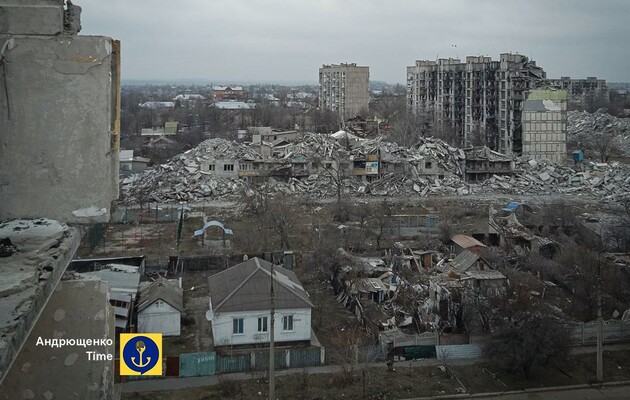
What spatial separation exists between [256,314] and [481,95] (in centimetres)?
2989

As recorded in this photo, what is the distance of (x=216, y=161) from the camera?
25375 millimetres

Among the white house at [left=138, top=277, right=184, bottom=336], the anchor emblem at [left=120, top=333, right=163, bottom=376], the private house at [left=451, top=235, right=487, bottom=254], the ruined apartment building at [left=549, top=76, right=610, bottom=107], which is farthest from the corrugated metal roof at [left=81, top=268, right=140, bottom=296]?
the ruined apartment building at [left=549, top=76, right=610, bottom=107]

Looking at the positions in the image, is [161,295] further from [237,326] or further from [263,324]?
[263,324]

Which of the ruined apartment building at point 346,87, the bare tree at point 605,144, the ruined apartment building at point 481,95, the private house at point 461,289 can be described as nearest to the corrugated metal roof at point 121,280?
the private house at point 461,289

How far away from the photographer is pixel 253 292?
9.53 metres

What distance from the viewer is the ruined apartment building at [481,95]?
106 feet

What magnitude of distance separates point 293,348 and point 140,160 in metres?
22.4

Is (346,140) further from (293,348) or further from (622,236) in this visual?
(293,348)

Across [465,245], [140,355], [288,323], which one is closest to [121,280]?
[288,323]

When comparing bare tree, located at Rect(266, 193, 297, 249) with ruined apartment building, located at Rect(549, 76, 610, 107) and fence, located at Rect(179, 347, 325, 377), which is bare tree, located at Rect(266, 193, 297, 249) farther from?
ruined apartment building, located at Rect(549, 76, 610, 107)

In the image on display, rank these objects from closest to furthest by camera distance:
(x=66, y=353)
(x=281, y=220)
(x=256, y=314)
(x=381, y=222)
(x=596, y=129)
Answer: (x=66, y=353) < (x=256, y=314) < (x=281, y=220) < (x=381, y=222) < (x=596, y=129)

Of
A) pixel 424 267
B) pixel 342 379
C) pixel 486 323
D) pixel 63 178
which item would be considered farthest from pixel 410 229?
pixel 63 178

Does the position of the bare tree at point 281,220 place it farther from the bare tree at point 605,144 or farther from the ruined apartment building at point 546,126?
the bare tree at point 605,144

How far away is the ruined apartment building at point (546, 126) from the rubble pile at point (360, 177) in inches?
106
